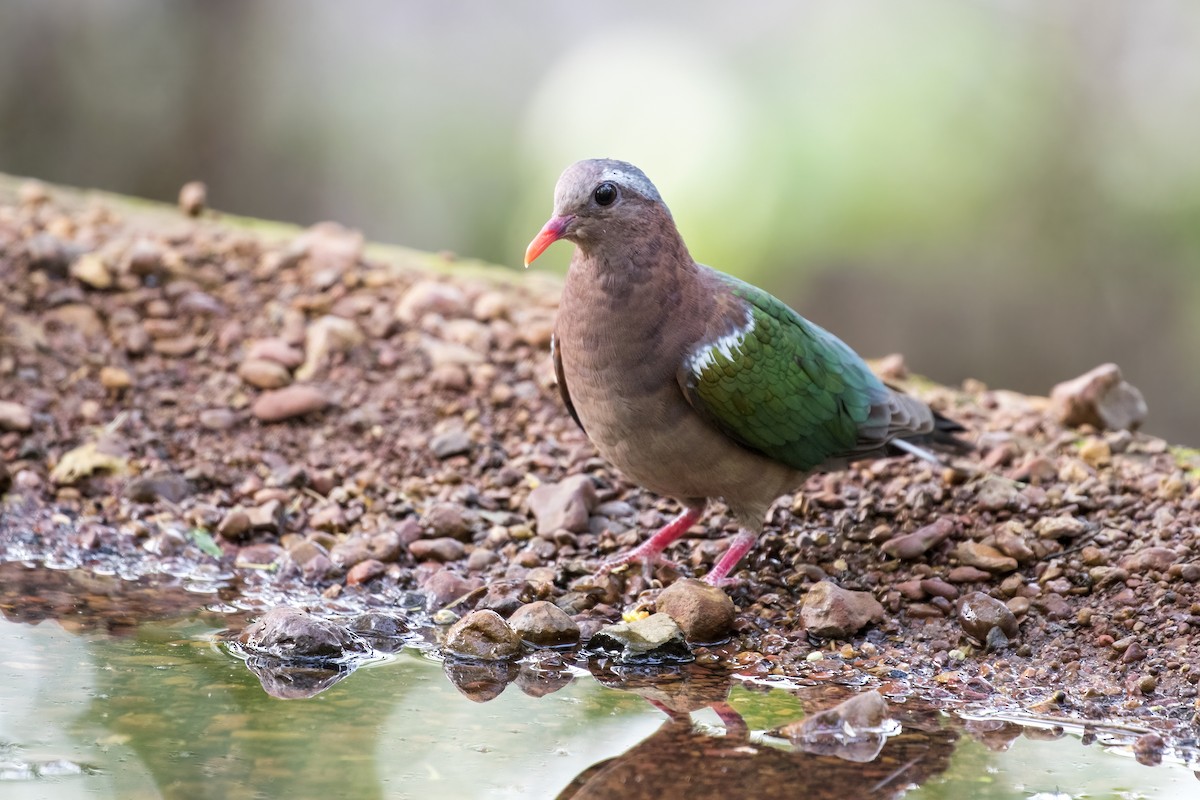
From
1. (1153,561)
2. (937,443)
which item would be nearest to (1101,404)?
(937,443)

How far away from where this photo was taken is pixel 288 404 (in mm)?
4566

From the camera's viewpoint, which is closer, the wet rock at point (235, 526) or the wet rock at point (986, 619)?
the wet rock at point (986, 619)

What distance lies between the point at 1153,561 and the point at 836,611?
0.90 metres

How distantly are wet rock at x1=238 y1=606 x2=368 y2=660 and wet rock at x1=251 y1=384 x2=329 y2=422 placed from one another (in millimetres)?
1424

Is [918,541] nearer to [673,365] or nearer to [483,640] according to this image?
[673,365]

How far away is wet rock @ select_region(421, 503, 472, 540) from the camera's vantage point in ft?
13.0

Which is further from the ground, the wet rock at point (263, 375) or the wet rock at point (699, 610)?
the wet rock at point (263, 375)

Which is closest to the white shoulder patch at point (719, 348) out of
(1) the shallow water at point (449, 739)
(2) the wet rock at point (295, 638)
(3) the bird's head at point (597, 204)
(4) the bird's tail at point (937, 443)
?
(3) the bird's head at point (597, 204)

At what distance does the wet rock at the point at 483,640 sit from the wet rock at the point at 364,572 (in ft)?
1.84

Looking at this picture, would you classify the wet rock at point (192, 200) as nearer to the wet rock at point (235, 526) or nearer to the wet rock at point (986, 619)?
the wet rock at point (235, 526)

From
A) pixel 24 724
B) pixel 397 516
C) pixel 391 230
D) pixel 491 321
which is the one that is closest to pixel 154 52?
pixel 391 230

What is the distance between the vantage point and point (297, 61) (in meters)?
8.59

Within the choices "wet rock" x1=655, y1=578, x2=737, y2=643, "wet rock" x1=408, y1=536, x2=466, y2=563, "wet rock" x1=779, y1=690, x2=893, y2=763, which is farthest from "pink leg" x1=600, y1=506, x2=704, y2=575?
"wet rock" x1=779, y1=690, x2=893, y2=763

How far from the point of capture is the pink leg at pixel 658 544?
3.78 metres
